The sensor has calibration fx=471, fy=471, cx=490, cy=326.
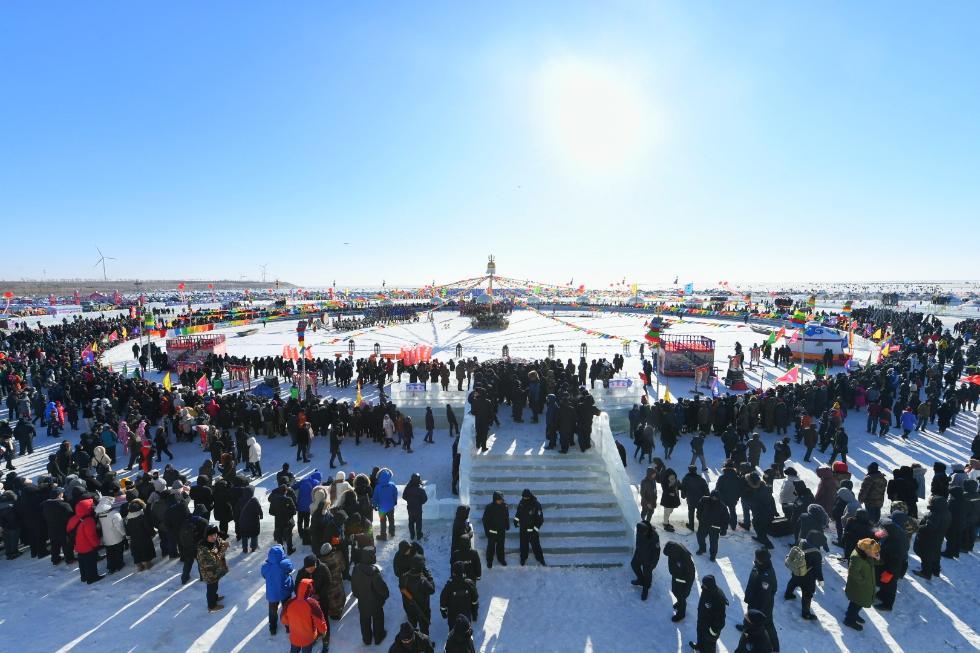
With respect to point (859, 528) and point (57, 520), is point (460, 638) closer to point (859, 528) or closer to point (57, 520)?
point (859, 528)

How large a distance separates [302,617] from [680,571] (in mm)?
4194

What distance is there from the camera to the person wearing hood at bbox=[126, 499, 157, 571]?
632cm

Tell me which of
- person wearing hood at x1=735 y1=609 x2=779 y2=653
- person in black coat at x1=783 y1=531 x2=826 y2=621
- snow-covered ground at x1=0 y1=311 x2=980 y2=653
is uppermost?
person wearing hood at x1=735 y1=609 x2=779 y2=653

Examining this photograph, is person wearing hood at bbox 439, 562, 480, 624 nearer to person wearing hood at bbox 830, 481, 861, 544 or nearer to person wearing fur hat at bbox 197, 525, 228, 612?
person wearing fur hat at bbox 197, 525, 228, 612

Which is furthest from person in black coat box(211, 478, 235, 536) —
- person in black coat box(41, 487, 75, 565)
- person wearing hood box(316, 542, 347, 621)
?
person wearing hood box(316, 542, 347, 621)

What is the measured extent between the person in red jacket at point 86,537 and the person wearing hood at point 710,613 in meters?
7.39

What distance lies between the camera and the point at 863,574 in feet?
17.9

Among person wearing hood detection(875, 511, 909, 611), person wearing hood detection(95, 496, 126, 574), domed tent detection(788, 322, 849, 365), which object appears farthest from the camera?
domed tent detection(788, 322, 849, 365)

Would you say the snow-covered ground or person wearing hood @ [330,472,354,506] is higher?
person wearing hood @ [330,472,354,506]

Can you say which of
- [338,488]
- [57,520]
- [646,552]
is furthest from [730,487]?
[57,520]

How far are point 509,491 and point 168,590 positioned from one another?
16.9 ft

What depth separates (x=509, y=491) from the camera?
8.52 meters

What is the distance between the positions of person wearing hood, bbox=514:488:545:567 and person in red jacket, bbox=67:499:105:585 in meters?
5.57

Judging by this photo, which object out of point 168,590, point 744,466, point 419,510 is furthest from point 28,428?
point 744,466
